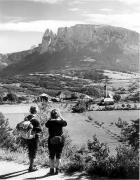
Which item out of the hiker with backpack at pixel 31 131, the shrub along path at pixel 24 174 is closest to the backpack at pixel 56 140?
the hiker with backpack at pixel 31 131

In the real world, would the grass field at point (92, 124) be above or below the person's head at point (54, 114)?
below

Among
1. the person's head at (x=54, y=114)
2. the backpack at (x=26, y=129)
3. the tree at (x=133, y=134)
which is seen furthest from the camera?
the backpack at (x=26, y=129)

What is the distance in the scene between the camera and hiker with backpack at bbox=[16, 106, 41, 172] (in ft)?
36.9

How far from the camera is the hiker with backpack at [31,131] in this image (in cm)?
1124

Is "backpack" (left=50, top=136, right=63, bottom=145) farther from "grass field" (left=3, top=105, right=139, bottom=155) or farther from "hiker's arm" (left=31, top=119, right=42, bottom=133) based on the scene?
"grass field" (left=3, top=105, right=139, bottom=155)

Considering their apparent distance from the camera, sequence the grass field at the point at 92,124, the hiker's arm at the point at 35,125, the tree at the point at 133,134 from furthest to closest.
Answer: the grass field at the point at 92,124, the hiker's arm at the point at 35,125, the tree at the point at 133,134

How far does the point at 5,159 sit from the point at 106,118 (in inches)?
2373

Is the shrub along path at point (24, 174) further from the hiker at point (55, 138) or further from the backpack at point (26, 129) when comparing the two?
the backpack at point (26, 129)

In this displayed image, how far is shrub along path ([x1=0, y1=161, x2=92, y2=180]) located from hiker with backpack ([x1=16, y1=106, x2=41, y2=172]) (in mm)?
291

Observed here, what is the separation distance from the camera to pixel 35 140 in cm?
1152

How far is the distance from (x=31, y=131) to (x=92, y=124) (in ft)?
185

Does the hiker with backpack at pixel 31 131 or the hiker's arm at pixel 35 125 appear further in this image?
the hiker's arm at pixel 35 125

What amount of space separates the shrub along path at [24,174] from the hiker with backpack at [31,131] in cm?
29

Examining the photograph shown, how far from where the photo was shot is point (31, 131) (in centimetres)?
1135
